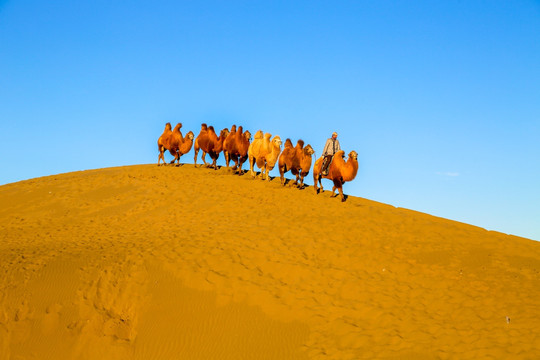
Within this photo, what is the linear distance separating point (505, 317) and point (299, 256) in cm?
513

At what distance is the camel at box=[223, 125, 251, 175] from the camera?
21.6 metres

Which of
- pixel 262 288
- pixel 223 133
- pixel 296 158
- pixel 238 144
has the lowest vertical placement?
pixel 262 288

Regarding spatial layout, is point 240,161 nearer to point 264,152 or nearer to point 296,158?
point 264,152

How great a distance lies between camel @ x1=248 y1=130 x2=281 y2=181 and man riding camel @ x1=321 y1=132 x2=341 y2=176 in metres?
2.32

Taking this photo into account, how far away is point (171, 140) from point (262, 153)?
229 inches

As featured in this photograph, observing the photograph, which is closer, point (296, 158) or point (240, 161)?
point (296, 158)

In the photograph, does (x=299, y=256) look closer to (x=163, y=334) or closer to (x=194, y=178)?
(x=163, y=334)

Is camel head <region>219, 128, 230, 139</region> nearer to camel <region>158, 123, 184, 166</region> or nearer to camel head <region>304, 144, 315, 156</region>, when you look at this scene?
camel <region>158, 123, 184, 166</region>

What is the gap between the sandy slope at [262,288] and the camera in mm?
8922

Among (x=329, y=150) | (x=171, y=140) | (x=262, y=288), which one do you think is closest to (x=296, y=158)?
(x=329, y=150)

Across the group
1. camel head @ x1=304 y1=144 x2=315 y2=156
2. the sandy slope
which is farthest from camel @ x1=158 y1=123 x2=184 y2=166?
the sandy slope

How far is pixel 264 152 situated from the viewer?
20469 mm

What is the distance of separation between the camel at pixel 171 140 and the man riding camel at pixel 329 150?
8.50m

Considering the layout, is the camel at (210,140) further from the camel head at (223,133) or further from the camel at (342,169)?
the camel at (342,169)
